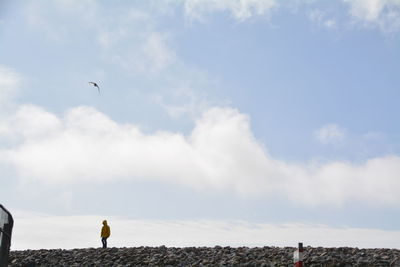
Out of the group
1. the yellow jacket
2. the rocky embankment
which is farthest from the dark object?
the yellow jacket

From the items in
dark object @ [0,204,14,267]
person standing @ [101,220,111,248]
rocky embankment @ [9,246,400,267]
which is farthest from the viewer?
person standing @ [101,220,111,248]

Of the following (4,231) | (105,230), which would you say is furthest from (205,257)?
(4,231)

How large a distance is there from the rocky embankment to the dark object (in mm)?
5403

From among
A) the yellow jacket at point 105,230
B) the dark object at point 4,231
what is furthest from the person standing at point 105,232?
the dark object at point 4,231

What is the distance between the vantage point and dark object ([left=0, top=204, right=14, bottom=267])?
15.8m

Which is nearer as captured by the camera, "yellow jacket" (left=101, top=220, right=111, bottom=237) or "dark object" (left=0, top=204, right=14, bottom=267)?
"dark object" (left=0, top=204, right=14, bottom=267)

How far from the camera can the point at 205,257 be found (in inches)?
856

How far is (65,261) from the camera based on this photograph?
22.8 m

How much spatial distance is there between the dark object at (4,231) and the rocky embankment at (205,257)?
540 centimetres

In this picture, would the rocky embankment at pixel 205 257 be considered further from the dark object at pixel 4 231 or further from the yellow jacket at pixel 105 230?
the dark object at pixel 4 231

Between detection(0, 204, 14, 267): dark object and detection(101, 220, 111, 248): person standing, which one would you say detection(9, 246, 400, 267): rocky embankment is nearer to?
detection(101, 220, 111, 248): person standing

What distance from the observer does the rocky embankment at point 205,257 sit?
1994cm

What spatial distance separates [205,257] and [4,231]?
27.1 ft

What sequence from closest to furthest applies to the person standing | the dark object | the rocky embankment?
1. the dark object
2. the rocky embankment
3. the person standing
